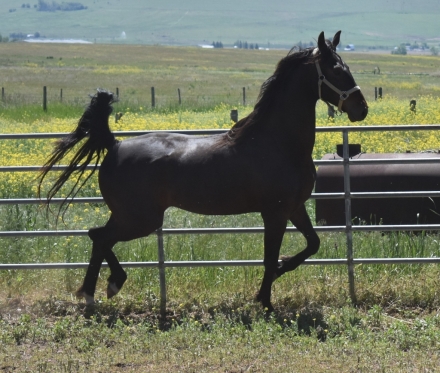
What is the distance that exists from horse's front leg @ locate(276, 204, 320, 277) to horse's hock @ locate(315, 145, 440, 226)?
2.22 meters

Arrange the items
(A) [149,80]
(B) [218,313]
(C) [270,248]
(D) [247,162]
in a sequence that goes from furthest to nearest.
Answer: (A) [149,80] < (B) [218,313] < (C) [270,248] < (D) [247,162]

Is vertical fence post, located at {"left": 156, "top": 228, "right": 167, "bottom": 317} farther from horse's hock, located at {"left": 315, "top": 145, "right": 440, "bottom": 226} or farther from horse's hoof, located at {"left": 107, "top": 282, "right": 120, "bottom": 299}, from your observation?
horse's hock, located at {"left": 315, "top": 145, "right": 440, "bottom": 226}

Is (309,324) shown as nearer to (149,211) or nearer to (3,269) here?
(149,211)

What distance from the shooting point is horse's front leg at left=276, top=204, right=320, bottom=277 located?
698 cm

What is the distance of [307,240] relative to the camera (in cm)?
700

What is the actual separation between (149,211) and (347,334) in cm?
191

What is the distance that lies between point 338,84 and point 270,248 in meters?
1.46

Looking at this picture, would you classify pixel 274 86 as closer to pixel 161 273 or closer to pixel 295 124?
pixel 295 124

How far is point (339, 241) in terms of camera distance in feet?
29.1

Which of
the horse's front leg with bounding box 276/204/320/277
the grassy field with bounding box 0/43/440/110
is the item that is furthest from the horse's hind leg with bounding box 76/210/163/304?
the grassy field with bounding box 0/43/440/110

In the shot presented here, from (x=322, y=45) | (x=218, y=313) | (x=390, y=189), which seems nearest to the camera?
(x=322, y=45)

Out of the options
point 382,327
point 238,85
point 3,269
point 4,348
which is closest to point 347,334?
point 382,327

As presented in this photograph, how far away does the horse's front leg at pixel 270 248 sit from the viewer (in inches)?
263

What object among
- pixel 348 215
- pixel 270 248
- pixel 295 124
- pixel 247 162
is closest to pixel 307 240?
pixel 270 248
